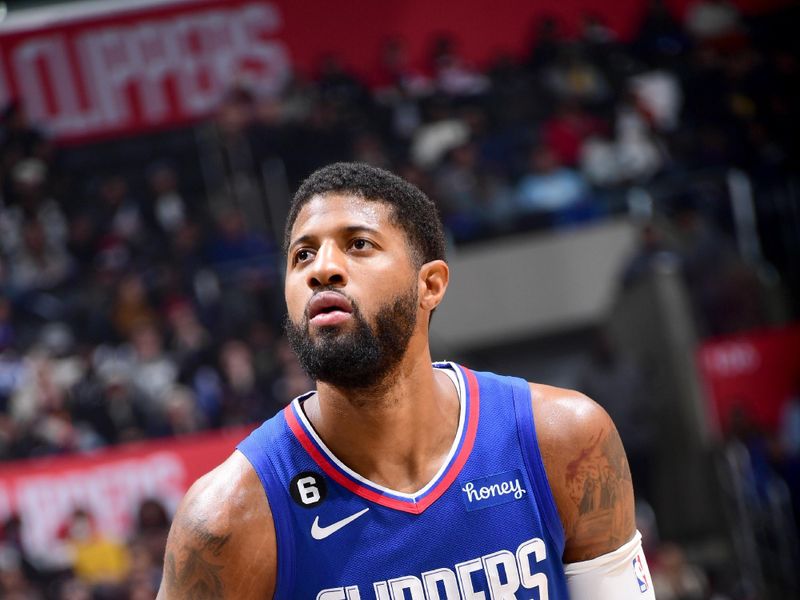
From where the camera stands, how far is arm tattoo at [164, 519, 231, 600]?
1990 mm

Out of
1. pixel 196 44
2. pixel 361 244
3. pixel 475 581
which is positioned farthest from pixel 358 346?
pixel 196 44

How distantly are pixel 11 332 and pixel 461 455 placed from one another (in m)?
7.16

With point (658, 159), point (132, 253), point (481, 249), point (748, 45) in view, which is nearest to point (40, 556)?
point (132, 253)

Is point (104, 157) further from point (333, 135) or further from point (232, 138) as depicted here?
point (333, 135)

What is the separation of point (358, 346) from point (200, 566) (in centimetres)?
51

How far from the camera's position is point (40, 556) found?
7.71 meters

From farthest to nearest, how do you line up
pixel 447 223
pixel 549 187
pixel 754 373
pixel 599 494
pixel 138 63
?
pixel 138 63 < pixel 549 187 < pixel 447 223 < pixel 754 373 < pixel 599 494

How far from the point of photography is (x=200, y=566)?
199 centimetres

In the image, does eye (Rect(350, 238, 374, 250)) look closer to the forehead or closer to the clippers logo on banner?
the forehead

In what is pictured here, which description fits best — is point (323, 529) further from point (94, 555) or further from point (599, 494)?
point (94, 555)

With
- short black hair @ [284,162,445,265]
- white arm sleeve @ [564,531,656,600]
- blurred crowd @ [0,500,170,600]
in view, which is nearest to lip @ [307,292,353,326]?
short black hair @ [284,162,445,265]

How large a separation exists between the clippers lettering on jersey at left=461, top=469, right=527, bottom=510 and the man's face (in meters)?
0.29

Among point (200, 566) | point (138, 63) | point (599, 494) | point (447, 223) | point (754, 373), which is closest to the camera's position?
point (200, 566)

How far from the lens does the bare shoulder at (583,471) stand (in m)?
2.18
